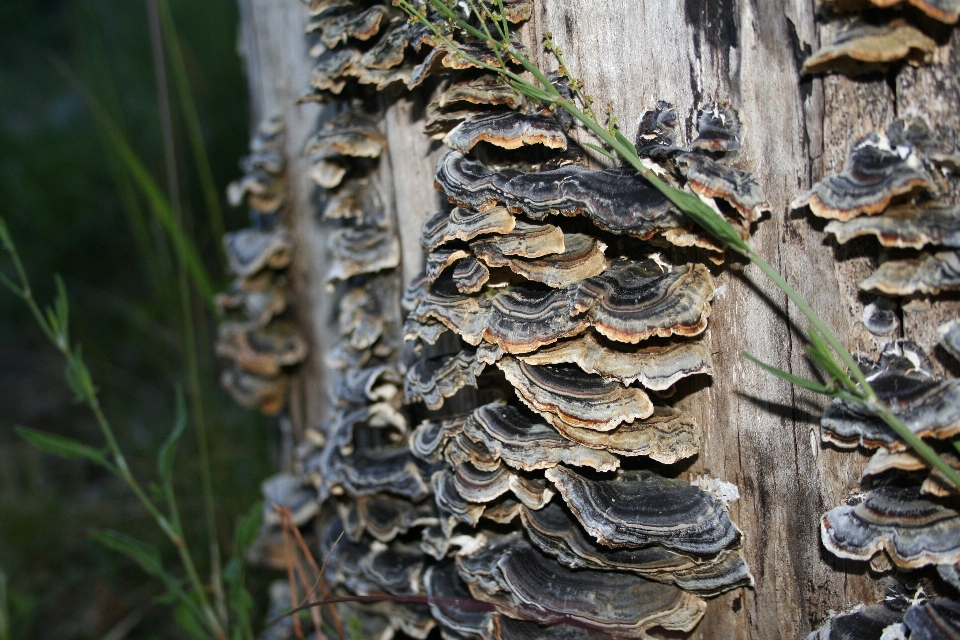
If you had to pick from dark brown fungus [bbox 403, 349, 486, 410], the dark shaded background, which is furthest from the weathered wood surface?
the dark shaded background

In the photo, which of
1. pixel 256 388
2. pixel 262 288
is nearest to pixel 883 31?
pixel 262 288

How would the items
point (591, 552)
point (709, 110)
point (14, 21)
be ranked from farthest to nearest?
point (14, 21), point (591, 552), point (709, 110)

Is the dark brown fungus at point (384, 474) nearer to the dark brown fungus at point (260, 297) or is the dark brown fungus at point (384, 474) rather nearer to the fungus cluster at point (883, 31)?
the dark brown fungus at point (260, 297)

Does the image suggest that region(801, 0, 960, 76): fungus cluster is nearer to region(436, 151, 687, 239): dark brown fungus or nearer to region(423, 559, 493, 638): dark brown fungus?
region(436, 151, 687, 239): dark brown fungus

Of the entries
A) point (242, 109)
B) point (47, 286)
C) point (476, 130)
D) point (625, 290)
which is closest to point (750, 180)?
point (625, 290)

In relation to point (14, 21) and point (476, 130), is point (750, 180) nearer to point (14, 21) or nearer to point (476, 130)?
point (476, 130)

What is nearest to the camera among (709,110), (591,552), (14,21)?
(709,110)

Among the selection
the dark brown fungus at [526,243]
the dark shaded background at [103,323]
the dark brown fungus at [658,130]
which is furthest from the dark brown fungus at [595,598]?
the dark shaded background at [103,323]
